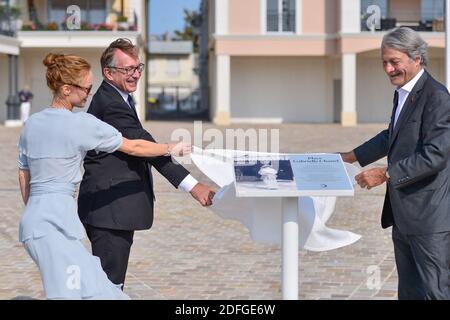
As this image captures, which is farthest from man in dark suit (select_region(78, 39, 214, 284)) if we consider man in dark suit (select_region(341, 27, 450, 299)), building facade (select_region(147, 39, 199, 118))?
building facade (select_region(147, 39, 199, 118))

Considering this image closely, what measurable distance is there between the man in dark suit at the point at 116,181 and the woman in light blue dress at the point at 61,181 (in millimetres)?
381

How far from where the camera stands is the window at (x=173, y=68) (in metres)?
78.8

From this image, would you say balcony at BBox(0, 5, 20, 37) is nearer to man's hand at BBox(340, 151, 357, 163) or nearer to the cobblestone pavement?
the cobblestone pavement

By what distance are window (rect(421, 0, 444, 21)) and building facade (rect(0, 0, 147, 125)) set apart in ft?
46.0

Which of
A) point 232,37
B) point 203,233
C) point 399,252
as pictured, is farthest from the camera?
point 232,37

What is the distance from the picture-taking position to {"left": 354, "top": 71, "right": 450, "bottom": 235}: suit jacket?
365 cm

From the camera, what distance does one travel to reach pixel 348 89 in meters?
33.4

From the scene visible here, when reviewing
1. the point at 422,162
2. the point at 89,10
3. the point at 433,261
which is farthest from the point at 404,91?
the point at 89,10

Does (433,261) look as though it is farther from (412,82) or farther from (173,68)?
(173,68)

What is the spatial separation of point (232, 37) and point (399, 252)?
3092 cm

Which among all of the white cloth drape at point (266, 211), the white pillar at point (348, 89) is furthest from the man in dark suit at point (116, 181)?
the white pillar at point (348, 89)

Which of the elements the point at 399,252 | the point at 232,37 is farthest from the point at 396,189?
the point at 232,37
